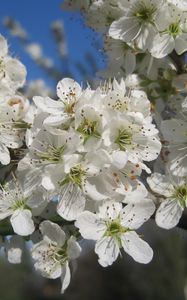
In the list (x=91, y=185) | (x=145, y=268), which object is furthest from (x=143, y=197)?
(x=145, y=268)

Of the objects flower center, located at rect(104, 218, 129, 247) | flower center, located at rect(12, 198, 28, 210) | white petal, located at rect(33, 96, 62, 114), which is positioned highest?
white petal, located at rect(33, 96, 62, 114)

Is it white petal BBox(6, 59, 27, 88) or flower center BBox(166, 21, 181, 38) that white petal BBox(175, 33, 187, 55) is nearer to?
flower center BBox(166, 21, 181, 38)

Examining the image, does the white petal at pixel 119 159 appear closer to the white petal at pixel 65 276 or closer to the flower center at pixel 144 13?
the white petal at pixel 65 276

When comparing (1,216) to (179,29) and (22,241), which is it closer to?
(22,241)

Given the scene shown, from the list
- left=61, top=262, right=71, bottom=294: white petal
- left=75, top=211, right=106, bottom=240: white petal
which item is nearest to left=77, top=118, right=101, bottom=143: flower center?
left=75, top=211, right=106, bottom=240: white petal

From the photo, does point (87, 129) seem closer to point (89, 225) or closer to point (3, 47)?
point (89, 225)

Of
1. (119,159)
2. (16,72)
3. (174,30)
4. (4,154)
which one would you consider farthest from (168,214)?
(16,72)
